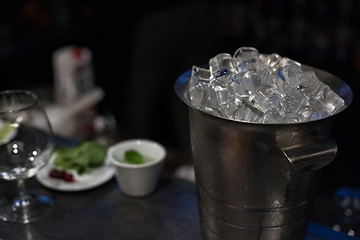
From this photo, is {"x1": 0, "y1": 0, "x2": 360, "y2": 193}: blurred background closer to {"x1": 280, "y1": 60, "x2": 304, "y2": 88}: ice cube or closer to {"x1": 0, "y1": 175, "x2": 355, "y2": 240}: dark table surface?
{"x1": 0, "y1": 175, "x2": 355, "y2": 240}: dark table surface

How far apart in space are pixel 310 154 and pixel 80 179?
2.24 ft

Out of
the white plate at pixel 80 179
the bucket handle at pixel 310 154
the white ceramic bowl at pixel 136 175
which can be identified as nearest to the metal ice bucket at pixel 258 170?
the bucket handle at pixel 310 154

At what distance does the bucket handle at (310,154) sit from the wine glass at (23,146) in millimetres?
616

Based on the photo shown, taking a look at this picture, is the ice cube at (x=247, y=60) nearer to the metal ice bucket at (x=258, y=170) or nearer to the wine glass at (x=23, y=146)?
the metal ice bucket at (x=258, y=170)

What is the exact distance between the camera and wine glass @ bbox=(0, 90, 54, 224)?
1.07 metres

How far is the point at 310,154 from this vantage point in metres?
0.79

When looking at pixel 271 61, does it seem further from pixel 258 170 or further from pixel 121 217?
pixel 121 217

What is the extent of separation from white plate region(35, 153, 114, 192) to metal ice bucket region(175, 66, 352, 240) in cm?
38

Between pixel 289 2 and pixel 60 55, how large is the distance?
158cm

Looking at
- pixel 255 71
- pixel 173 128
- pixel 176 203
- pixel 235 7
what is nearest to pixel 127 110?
pixel 173 128

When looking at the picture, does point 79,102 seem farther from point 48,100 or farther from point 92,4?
point 92,4

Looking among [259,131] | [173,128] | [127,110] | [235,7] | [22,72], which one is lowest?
[173,128]

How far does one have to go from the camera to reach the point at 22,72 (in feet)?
10.5

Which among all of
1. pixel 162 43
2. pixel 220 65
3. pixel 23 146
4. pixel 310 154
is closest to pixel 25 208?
pixel 23 146
